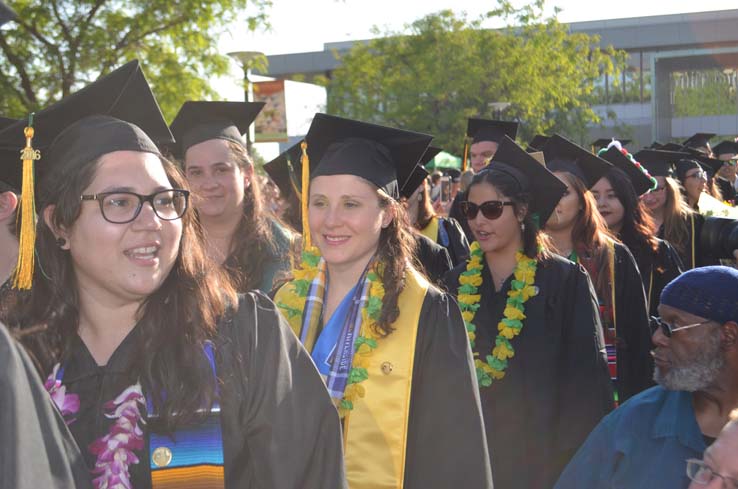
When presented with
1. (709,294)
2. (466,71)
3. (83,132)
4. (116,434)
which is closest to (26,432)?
(116,434)

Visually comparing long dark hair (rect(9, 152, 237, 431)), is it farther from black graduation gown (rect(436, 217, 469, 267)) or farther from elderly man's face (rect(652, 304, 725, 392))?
black graduation gown (rect(436, 217, 469, 267))

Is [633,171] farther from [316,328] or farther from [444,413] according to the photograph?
[444,413]

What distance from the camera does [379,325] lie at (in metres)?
3.39

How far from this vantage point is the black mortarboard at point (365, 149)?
3707mm

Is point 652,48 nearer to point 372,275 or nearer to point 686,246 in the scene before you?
point 686,246

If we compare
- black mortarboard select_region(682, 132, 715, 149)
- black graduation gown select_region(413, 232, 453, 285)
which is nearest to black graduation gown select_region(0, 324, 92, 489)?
black graduation gown select_region(413, 232, 453, 285)

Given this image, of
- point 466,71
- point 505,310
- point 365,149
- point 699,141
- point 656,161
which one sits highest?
point 466,71

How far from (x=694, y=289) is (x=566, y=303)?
4.37ft

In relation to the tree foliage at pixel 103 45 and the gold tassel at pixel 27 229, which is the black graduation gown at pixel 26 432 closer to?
the gold tassel at pixel 27 229

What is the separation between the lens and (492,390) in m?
4.53

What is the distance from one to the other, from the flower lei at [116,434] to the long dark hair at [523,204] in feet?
9.34

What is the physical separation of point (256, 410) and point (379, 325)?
1.09m

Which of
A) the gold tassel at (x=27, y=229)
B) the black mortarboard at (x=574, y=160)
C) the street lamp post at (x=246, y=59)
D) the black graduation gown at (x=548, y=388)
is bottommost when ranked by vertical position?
the black graduation gown at (x=548, y=388)

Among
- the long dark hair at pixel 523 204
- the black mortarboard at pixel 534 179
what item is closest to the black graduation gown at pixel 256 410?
the long dark hair at pixel 523 204
